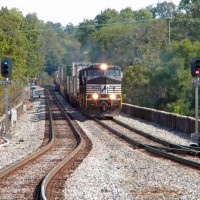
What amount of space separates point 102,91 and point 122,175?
70.5 feet

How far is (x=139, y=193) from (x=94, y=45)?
70.7m

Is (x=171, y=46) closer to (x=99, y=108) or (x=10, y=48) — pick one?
(x=10, y=48)

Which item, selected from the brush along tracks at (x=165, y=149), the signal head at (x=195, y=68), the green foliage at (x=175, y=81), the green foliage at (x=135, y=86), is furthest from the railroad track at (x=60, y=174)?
the green foliage at (x=135, y=86)

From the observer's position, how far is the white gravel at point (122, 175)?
1084cm

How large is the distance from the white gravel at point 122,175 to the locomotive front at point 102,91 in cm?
1267

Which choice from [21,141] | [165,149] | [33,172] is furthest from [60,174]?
[21,141]

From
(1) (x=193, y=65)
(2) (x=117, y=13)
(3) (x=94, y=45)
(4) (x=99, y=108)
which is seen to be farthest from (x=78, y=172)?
(2) (x=117, y=13)

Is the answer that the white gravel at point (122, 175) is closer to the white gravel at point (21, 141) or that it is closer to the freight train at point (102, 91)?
the white gravel at point (21, 141)

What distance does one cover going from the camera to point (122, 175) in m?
13.4

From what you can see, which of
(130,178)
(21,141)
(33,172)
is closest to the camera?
(130,178)

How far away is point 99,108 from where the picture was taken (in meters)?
34.8

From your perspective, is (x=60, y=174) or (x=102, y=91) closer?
(x=60, y=174)

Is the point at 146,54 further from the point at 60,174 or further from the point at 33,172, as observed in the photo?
the point at 60,174

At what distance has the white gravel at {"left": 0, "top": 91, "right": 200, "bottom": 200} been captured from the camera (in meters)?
10.8
